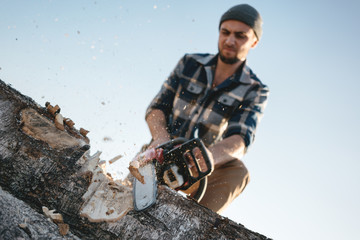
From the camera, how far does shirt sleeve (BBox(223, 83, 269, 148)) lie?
8.16 feet

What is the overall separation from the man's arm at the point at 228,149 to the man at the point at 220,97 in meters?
0.03

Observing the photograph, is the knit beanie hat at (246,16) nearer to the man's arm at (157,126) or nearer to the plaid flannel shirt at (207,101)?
the plaid flannel shirt at (207,101)

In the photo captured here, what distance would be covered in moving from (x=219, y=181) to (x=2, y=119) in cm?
187

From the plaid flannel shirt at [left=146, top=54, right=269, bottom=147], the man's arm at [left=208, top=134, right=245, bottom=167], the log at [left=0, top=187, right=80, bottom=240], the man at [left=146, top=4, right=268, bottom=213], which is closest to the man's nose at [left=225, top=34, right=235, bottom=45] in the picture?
the man at [left=146, top=4, right=268, bottom=213]

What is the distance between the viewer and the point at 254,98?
9.00ft

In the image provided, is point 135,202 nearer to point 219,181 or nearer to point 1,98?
point 1,98

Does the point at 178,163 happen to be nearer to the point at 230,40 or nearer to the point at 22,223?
the point at 22,223

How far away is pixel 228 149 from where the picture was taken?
2.26m

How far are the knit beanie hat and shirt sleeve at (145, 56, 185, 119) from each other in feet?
2.43

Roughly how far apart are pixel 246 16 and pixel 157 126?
5.13 ft


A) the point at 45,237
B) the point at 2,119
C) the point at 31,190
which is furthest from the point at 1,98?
the point at 45,237

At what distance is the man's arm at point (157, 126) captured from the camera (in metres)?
2.42

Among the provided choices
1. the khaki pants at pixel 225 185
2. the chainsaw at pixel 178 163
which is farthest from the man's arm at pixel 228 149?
the chainsaw at pixel 178 163

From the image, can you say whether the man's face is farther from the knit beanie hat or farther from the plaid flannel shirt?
the plaid flannel shirt
